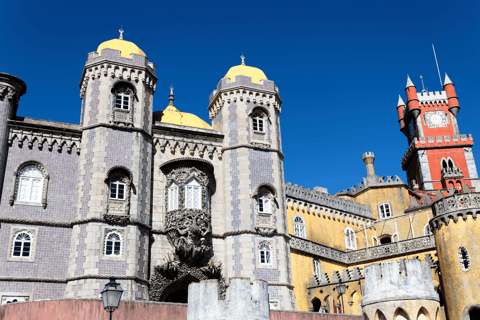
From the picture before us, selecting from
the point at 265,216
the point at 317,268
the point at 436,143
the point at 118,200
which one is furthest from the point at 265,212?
the point at 436,143

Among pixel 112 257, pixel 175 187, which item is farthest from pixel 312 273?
pixel 112 257

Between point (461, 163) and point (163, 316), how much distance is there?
50493 millimetres

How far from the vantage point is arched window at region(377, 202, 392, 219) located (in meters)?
48.7

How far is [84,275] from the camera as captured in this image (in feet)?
80.0

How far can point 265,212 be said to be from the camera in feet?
97.1

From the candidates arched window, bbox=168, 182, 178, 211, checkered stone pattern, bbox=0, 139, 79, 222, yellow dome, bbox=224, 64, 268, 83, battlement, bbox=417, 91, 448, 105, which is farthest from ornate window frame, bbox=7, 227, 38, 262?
battlement, bbox=417, 91, 448, 105

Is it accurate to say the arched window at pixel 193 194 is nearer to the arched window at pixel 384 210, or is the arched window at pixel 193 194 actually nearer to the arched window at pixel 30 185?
the arched window at pixel 30 185

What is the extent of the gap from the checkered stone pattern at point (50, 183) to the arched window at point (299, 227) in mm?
17991

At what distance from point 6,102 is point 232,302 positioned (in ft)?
61.0

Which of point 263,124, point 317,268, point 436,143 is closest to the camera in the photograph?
point 263,124

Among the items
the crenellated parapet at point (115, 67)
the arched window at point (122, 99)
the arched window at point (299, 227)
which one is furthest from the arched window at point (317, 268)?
the arched window at point (122, 99)

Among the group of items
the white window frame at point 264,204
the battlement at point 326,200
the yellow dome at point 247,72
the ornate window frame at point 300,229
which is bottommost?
the white window frame at point 264,204

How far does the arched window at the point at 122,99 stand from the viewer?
2856 centimetres

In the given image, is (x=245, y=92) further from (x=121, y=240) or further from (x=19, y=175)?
(x=19, y=175)
